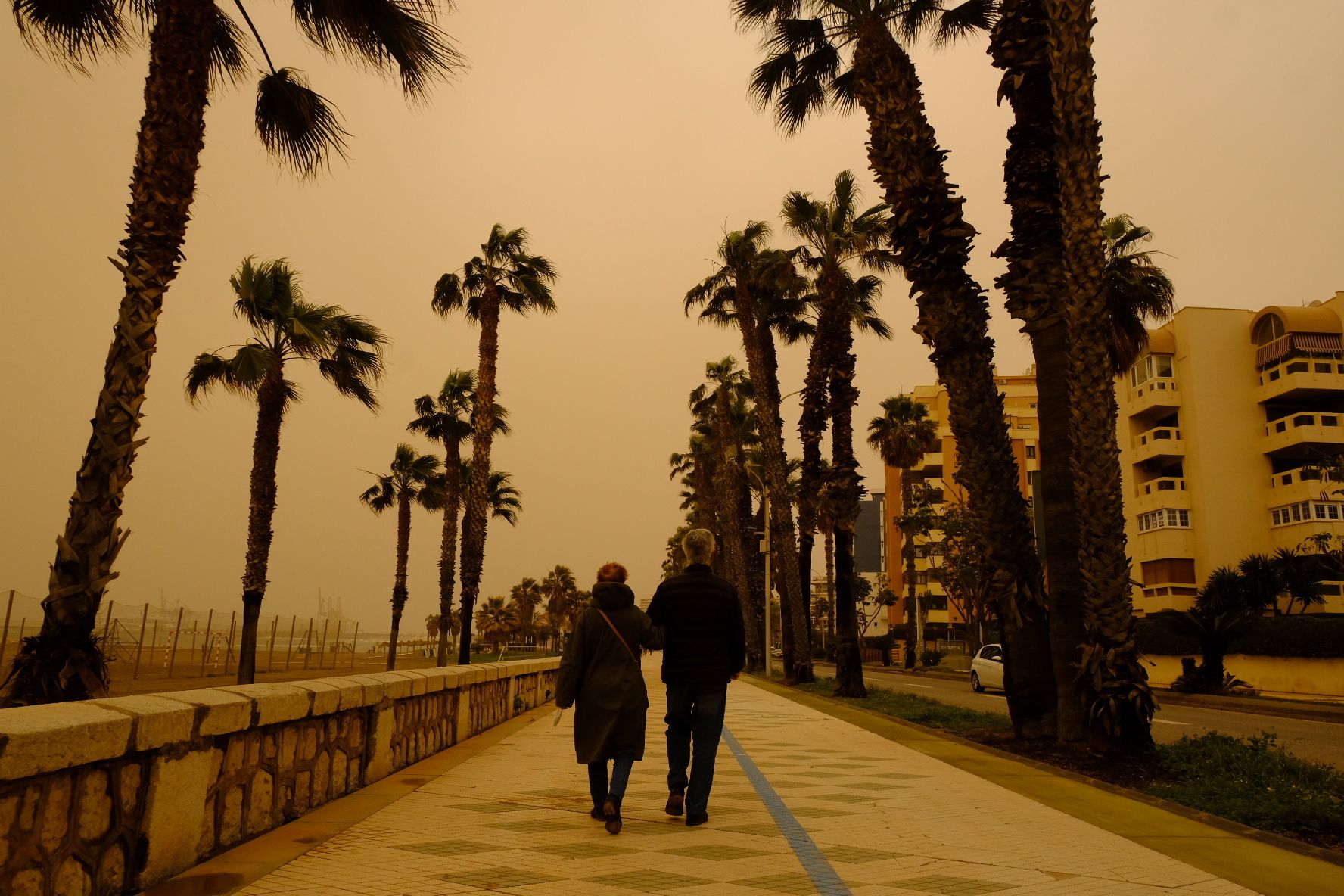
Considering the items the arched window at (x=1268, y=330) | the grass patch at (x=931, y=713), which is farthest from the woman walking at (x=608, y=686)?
the arched window at (x=1268, y=330)

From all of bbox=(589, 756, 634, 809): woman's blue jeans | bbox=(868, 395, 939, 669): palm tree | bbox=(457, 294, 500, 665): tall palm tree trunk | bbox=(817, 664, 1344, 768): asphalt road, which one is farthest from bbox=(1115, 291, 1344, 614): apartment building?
bbox=(589, 756, 634, 809): woman's blue jeans

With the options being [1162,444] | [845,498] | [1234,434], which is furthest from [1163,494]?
[845,498]

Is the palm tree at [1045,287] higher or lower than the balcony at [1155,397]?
lower

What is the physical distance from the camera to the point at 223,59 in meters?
12.0

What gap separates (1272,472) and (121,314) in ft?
146

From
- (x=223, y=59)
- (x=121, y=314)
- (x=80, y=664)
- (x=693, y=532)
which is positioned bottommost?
(x=80, y=664)

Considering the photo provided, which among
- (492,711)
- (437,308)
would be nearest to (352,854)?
(492,711)

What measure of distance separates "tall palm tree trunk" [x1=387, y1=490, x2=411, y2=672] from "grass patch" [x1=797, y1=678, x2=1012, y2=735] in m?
27.1

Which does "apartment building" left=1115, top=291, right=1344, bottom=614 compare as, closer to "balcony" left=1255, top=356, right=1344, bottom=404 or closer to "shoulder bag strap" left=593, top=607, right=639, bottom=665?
"balcony" left=1255, top=356, right=1344, bottom=404

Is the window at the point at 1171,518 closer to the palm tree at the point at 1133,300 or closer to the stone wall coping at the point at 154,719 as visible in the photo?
the palm tree at the point at 1133,300

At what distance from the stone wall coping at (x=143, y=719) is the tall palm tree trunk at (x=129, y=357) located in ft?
9.14

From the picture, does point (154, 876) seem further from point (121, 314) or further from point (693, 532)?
point (121, 314)

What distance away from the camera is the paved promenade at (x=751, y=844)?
4461 millimetres

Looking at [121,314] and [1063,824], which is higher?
[121,314]
